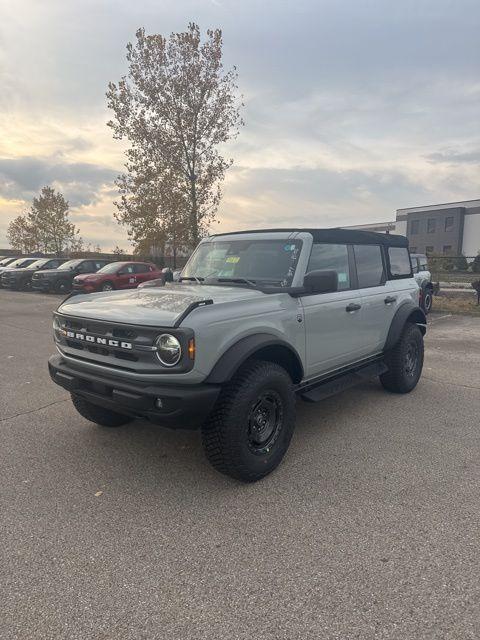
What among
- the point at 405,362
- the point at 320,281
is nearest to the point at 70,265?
the point at 405,362

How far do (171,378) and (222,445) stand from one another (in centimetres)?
60

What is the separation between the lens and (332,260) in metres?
4.33

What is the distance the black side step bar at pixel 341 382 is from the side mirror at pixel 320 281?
933mm

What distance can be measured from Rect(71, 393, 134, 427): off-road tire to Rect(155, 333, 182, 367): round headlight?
1378mm

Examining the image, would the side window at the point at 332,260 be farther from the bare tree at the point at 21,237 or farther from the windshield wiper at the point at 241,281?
the bare tree at the point at 21,237

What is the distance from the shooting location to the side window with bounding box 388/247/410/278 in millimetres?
5422

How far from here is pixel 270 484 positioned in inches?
128

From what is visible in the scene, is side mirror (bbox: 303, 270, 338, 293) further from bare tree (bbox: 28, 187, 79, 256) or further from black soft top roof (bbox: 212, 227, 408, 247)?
bare tree (bbox: 28, 187, 79, 256)

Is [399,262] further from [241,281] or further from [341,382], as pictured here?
[241,281]

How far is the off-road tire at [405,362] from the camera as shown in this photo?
5.14 metres

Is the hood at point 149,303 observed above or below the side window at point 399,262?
below

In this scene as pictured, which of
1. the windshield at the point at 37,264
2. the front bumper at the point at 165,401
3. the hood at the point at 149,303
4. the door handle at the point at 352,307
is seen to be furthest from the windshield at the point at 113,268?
the front bumper at the point at 165,401

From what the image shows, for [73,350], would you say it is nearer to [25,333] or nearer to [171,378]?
[171,378]

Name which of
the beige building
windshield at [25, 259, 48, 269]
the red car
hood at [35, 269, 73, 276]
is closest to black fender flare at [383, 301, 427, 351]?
the red car
